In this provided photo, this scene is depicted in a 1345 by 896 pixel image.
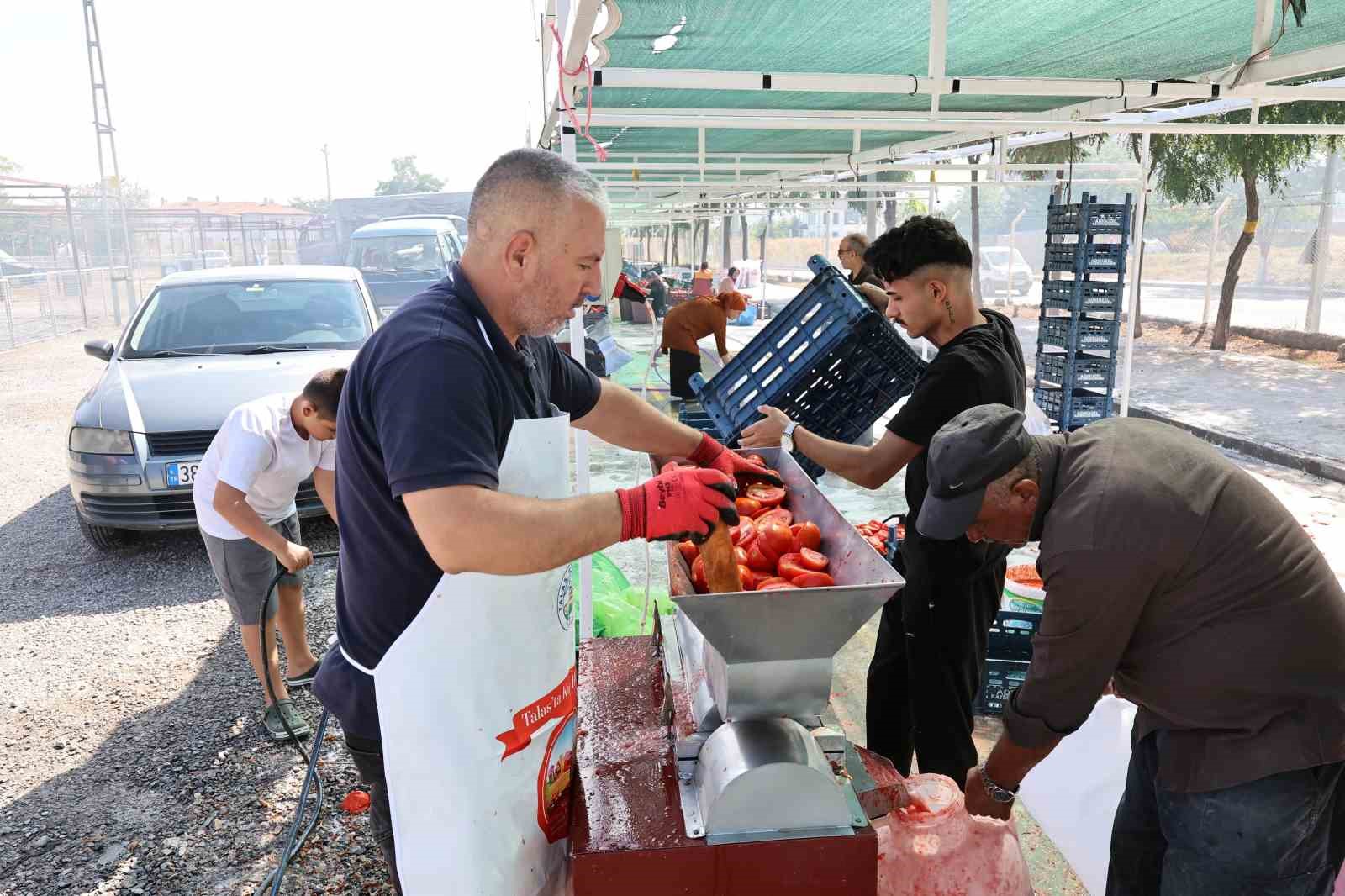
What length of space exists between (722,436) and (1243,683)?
3102mm

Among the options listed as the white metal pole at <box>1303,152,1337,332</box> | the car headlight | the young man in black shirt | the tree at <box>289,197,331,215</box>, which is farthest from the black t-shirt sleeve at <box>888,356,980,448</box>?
the tree at <box>289,197,331,215</box>

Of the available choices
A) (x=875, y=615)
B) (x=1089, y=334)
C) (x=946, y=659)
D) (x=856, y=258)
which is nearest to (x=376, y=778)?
(x=946, y=659)

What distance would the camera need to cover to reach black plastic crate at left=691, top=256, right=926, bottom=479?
13.7ft

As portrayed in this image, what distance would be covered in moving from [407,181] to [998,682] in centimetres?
10722

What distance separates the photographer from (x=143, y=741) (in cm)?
433

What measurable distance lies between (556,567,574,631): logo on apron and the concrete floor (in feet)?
7.26

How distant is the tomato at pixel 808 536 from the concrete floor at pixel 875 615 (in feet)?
5.83

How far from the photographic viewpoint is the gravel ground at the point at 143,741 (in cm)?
345

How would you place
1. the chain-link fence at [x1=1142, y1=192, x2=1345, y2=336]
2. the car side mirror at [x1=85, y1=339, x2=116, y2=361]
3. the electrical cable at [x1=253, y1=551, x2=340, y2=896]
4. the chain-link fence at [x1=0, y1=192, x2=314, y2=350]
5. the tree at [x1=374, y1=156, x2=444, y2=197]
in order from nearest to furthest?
the electrical cable at [x1=253, y1=551, x2=340, y2=896] < the car side mirror at [x1=85, y1=339, x2=116, y2=361] < the chain-link fence at [x1=1142, y1=192, x2=1345, y2=336] < the chain-link fence at [x1=0, y1=192, x2=314, y2=350] < the tree at [x1=374, y1=156, x2=444, y2=197]

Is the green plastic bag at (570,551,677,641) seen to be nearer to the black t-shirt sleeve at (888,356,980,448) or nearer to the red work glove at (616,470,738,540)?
the black t-shirt sleeve at (888,356,980,448)

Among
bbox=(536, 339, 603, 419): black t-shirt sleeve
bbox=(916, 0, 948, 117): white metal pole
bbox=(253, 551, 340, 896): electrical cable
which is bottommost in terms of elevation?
bbox=(253, 551, 340, 896): electrical cable

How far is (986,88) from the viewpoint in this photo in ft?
12.6

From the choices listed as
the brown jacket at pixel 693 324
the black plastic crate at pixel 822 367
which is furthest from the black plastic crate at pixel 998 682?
the brown jacket at pixel 693 324

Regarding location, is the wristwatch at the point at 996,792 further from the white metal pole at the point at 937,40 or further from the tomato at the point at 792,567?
the white metal pole at the point at 937,40
